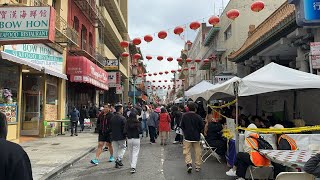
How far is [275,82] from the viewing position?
827 cm

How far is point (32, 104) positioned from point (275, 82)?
528 inches

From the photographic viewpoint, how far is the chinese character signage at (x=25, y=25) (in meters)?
10.0

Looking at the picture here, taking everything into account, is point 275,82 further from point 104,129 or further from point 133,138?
point 104,129

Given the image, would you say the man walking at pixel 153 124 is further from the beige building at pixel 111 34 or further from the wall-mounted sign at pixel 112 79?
the wall-mounted sign at pixel 112 79

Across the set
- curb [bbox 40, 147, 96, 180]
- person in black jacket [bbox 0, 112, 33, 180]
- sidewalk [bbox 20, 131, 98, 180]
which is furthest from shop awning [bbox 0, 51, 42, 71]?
person in black jacket [bbox 0, 112, 33, 180]

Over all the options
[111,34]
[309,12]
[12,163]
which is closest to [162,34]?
[309,12]

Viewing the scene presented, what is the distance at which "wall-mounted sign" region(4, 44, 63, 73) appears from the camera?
13828 mm

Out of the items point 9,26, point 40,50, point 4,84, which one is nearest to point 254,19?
point 40,50

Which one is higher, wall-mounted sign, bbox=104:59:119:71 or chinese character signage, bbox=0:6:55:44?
wall-mounted sign, bbox=104:59:119:71

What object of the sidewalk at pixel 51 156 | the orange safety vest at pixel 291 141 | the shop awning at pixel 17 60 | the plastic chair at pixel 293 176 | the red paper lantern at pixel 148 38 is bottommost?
the sidewalk at pixel 51 156

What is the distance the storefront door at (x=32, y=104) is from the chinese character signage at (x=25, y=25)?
8.19 m

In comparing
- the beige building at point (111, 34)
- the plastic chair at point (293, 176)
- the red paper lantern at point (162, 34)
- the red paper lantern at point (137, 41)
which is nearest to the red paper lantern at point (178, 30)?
the red paper lantern at point (162, 34)

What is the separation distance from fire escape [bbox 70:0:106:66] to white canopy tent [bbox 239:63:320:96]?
1413 cm

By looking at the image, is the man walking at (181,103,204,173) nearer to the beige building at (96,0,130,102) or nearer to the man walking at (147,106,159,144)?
the man walking at (147,106,159,144)
